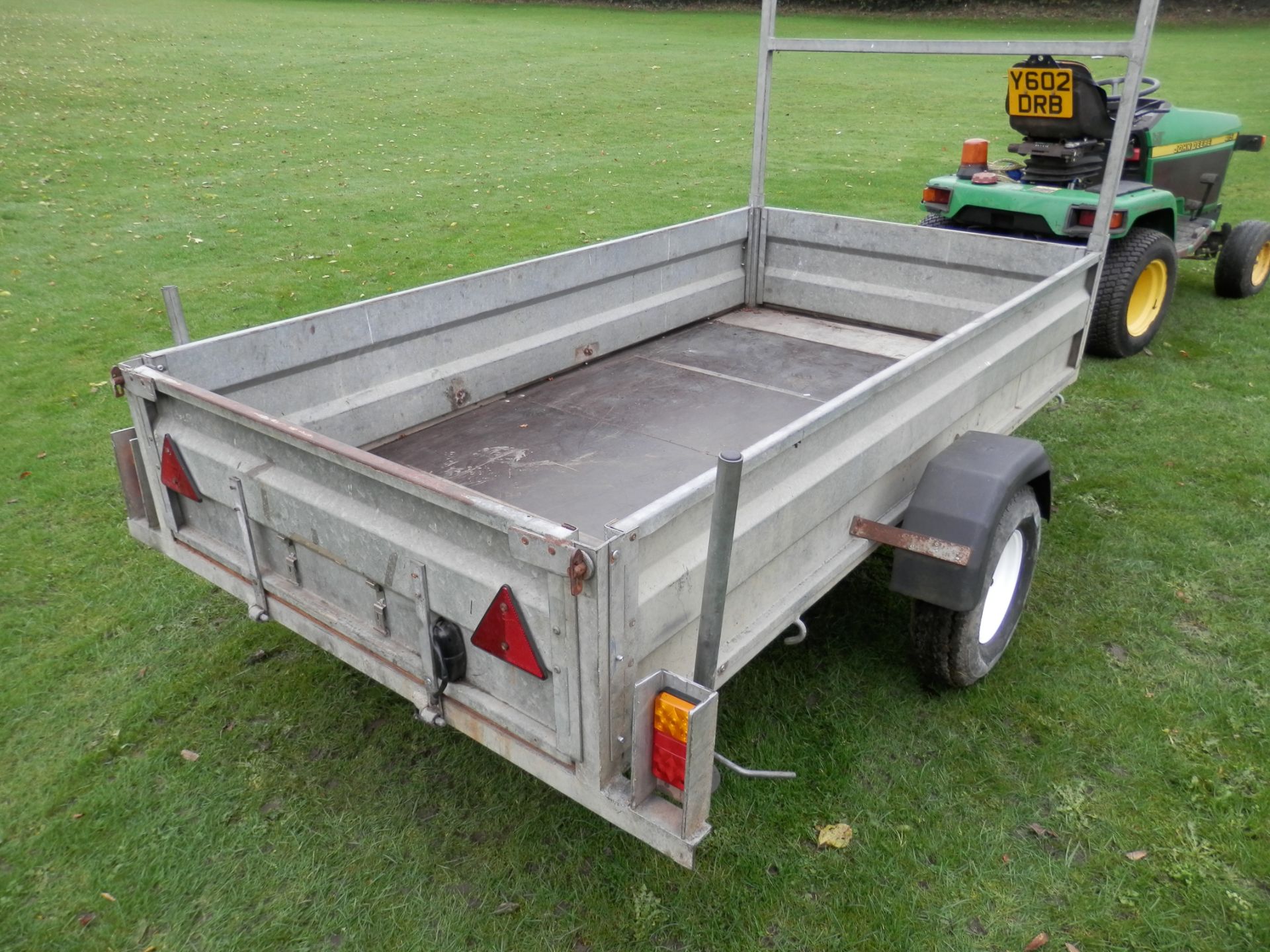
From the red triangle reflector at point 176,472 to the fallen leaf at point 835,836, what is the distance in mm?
2144

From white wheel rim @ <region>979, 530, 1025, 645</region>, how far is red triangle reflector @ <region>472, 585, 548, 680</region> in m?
1.92

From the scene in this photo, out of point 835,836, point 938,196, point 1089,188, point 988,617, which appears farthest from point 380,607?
point 1089,188

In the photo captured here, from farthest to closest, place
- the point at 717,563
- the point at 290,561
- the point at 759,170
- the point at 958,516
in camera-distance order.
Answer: the point at 759,170 < the point at 958,516 < the point at 290,561 < the point at 717,563

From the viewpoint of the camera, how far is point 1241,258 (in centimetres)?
748

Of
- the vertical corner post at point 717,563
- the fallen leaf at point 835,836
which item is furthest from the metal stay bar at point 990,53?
the fallen leaf at point 835,836

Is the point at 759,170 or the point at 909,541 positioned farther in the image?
the point at 759,170

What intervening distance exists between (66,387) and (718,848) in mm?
5307

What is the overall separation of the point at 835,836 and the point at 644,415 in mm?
1918

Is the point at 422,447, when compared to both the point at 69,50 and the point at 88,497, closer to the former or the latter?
the point at 88,497

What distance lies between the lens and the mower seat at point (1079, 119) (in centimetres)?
601

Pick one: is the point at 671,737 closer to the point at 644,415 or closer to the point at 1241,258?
the point at 644,415

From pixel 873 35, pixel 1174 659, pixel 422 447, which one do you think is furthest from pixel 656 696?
pixel 873 35

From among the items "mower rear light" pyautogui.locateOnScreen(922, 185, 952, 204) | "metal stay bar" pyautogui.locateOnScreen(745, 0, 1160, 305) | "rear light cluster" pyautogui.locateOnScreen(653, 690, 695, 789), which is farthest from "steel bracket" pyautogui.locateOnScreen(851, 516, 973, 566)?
"mower rear light" pyautogui.locateOnScreen(922, 185, 952, 204)

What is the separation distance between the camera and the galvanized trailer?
217 cm
